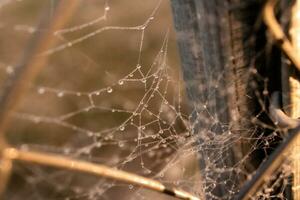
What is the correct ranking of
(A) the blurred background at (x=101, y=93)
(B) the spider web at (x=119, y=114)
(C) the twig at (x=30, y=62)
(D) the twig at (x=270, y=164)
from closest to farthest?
(C) the twig at (x=30, y=62), (D) the twig at (x=270, y=164), (B) the spider web at (x=119, y=114), (A) the blurred background at (x=101, y=93)

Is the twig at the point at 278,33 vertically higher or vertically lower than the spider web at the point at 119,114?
higher

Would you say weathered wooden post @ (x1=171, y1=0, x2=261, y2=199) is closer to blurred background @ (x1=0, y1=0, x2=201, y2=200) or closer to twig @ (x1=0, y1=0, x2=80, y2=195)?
twig @ (x1=0, y1=0, x2=80, y2=195)

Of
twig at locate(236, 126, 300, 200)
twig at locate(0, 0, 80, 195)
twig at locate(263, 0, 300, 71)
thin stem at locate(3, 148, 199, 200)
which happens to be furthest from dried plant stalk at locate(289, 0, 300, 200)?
twig at locate(0, 0, 80, 195)

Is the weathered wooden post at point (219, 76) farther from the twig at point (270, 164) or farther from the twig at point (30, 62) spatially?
the twig at point (30, 62)

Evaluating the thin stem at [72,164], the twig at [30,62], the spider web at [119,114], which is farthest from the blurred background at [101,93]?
the twig at [30,62]

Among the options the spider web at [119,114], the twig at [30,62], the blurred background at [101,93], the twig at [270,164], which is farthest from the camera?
the blurred background at [101,93]

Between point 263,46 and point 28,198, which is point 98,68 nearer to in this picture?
point 28,198

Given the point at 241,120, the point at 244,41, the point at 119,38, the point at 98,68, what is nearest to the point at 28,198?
the point at 98,68

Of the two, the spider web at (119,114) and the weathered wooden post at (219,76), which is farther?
the spider web at (119,114)

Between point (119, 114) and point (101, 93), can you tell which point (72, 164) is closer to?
point (101, 93)
